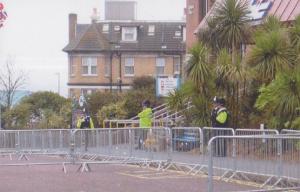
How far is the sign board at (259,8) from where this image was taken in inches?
1005

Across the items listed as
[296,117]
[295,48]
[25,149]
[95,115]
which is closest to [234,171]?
[296,117]

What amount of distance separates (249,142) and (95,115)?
1057 inches

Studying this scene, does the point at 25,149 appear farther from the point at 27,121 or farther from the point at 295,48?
the point at 27,121

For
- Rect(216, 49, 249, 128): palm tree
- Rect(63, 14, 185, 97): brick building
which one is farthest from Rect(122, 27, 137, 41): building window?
Rect(216, 49, 249, 128): palm tree

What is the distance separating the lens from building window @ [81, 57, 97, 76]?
6194 cm

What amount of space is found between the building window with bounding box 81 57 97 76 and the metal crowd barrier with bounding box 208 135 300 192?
49108 millimetres

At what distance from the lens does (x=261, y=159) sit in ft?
40.8

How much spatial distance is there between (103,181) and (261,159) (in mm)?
3834

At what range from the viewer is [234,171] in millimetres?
13406

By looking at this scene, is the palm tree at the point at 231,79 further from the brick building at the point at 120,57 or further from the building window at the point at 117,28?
the building window at the point at 117,28

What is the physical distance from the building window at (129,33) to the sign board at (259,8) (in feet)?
119

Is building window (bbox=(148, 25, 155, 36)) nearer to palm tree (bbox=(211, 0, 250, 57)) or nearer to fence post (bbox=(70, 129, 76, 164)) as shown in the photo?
palm tree (bbox=(211, 0, 250, 57))

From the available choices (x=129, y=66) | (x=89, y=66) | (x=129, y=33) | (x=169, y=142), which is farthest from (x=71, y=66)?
(x=169, y=142)

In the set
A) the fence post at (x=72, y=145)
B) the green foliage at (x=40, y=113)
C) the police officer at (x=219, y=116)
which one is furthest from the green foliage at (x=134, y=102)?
the police officer at (x=219, y=116)
